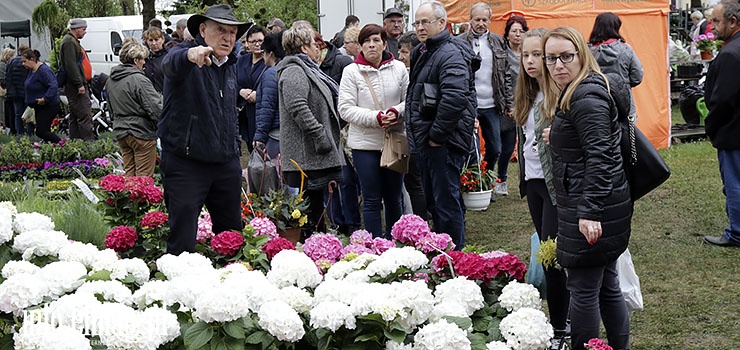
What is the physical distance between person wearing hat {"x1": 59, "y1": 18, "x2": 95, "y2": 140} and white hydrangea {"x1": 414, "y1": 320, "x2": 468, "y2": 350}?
1127 centimetres

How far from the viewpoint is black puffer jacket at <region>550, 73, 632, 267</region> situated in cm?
388

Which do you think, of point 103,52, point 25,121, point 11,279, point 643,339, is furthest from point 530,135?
point 103,52

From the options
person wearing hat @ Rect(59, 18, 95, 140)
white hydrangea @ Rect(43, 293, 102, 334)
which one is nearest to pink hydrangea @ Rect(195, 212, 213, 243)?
white hydrangea @ Rect(43, 293, 102, 334)

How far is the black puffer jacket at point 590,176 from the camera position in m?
3.88

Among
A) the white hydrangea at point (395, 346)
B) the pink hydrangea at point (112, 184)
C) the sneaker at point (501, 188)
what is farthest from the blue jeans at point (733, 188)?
the pink hydrangea at point (112, 184)

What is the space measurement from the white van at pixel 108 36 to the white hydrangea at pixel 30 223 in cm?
2250

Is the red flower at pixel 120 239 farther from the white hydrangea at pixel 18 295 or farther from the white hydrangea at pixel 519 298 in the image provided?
the white hydrangea at pixel 519 298

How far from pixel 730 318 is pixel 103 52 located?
24592 mm

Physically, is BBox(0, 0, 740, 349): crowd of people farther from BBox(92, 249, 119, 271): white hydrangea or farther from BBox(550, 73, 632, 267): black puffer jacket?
BBox(92, 249, 119, 271): white hydrangea

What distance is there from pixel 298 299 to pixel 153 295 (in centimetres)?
65

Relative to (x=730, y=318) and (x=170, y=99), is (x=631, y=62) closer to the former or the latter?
(x=730, y=318)

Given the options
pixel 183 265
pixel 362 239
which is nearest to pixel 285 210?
pixel 362 239

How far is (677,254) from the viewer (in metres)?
6.92

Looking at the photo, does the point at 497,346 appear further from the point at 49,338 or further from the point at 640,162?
the point at 49,338
